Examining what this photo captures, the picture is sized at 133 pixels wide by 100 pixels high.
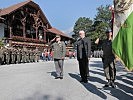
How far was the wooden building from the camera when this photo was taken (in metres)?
40.8

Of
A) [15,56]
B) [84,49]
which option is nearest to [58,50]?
[84,49]

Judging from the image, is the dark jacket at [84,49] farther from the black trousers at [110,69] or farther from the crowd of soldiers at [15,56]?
the crowd of soldiers at [15,56]

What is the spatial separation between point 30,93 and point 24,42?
34244 millimetres

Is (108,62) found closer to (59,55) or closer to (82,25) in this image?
(59,55)

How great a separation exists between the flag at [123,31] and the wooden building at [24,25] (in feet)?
107

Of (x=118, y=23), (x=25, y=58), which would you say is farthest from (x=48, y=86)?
(x=25, y=58)

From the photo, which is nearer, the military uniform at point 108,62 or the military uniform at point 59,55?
the military uniform at point 108,62

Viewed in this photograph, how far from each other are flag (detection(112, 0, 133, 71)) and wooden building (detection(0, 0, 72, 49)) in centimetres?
3269

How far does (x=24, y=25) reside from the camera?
44219 millimetres

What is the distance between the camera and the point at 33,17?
47.2 m

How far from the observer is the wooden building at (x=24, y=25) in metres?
40.8

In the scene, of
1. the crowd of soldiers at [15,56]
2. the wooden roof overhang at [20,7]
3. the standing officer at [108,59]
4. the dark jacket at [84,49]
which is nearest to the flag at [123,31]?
the standing officer at [108,59]

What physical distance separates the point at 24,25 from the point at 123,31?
124 feet

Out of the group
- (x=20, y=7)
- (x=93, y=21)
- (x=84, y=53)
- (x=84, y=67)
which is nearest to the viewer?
(x=84, y=53)
